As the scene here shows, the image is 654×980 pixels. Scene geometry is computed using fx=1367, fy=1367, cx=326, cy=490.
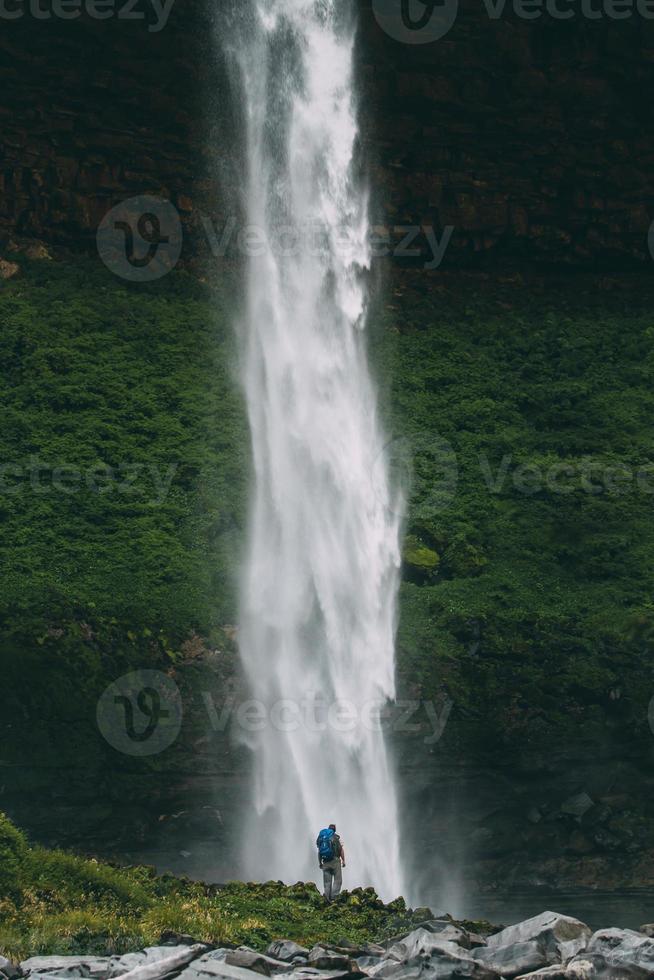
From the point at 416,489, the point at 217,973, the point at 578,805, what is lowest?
the point at 578,805

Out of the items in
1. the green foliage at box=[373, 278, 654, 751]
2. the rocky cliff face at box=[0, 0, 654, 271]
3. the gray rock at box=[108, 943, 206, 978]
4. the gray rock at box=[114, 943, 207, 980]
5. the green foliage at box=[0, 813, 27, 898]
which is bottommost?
the gray rock at box=[108, 943, 206, 978]

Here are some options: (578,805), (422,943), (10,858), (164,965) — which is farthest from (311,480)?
(164,965)

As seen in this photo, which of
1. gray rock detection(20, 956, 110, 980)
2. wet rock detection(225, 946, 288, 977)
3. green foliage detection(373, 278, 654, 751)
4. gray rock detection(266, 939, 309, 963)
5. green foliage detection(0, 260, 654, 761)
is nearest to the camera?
gray rock detection(20, 956, 110, 980)

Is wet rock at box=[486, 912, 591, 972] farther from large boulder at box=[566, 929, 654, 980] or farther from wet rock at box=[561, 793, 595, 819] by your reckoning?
wet rock at box=[561, 793, 595, 819]

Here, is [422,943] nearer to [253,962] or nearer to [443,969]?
[443,969]

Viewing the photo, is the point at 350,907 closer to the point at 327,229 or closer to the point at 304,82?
the point at 327,229

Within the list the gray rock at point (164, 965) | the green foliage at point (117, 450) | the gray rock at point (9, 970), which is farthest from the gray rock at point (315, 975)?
the green foliage at point (117, 450)

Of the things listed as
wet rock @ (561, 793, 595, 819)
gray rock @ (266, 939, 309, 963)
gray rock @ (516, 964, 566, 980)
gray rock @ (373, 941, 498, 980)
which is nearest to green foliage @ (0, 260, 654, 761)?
wet rock @ (561, 793, 595, 819)
